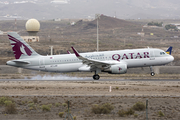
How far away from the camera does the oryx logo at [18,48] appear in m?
40.2

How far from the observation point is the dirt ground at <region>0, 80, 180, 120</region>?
20.1 meters

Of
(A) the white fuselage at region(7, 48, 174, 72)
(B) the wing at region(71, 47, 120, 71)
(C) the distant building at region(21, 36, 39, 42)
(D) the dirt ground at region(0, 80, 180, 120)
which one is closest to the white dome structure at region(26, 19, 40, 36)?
(C) the distant building at region(21, 36, 39, 42)

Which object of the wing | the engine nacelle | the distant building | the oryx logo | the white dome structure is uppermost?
the white dome structure

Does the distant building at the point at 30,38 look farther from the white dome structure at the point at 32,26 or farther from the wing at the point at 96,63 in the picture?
the wing at the point at 96,63

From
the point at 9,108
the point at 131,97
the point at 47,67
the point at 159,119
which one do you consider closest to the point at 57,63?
the point at 47,67

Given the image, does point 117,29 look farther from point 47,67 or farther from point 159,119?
point 159,119

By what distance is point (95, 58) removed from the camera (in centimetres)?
4028

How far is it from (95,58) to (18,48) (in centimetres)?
1066

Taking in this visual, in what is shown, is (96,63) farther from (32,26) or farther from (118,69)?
(32,26)

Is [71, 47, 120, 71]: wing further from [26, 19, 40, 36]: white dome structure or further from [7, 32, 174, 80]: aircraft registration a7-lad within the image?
[26, 19, 40, 36]: white dome structure

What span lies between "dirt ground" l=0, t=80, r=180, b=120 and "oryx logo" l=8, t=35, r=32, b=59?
838cm

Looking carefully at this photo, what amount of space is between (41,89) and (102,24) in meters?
171

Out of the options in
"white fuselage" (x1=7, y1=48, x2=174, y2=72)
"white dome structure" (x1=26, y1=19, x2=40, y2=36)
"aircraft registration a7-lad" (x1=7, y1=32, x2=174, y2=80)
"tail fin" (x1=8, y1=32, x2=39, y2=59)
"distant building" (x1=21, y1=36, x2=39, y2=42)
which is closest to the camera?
"aircraft registration a7-lad" (x1=7, y1=32, x2=174, y2=80)

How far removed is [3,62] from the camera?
68875mm
